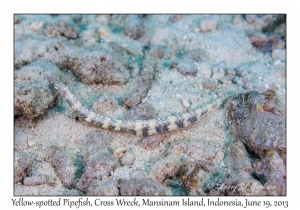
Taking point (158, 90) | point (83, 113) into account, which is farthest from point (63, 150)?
point (158, 90)

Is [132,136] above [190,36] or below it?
below

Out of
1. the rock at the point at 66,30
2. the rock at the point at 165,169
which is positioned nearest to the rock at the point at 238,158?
the rock at the point at 165,169

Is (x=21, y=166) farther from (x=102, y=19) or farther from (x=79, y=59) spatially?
(x=102, y=19)

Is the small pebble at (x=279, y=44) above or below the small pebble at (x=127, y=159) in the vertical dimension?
above

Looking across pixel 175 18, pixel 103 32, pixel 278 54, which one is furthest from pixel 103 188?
pixel 175 18

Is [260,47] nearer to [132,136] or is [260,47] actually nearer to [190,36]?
[190,36]

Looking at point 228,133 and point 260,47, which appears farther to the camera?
point 260,47

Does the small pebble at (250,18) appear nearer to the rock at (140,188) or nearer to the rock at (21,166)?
the rock at (140,188)
